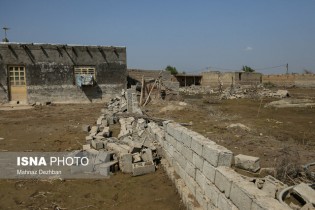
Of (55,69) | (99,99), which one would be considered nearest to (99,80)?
(99,99)

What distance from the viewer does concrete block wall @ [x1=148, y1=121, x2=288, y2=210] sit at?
3113 millimetres

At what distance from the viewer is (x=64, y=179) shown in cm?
584

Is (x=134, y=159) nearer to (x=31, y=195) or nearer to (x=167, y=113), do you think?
(x=31, y=195)

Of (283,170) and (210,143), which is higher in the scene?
(210,143)

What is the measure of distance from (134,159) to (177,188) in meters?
1.41

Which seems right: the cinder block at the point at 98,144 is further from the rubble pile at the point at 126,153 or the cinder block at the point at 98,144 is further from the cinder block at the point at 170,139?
the cinder block at the point at 170,139

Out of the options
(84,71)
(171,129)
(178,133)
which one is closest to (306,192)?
(178,133)

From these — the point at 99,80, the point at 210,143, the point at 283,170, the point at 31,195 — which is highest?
the point at 99,80

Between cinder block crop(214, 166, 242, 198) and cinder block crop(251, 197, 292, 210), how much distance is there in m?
0.54

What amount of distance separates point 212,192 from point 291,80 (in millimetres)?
40176

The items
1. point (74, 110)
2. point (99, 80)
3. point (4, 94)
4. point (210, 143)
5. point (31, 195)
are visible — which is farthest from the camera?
point (99, 80)

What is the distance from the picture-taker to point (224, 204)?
3.55 m

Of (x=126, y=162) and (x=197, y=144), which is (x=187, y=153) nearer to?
(x=197, y=144)

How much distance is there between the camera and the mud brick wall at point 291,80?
37.0 m
